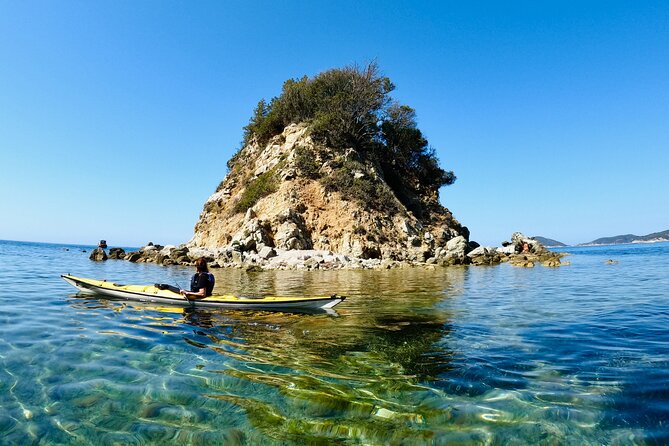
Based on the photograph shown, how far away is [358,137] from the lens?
44938mm

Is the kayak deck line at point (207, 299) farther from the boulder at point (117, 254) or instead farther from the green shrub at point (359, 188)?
the boulder at point (117, 254)

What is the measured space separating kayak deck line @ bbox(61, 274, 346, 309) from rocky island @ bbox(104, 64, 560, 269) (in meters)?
16.4

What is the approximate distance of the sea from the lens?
4367 mm

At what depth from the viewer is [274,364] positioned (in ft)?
21.7

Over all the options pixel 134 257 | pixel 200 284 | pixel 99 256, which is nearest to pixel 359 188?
pixel 134 257

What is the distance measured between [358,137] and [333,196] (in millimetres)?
8946

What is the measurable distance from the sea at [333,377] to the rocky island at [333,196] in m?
20.8

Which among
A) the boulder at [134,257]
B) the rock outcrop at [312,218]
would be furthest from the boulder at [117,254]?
the rock outcrop at [312,218]

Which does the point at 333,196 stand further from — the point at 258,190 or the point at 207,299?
the point at 207,299

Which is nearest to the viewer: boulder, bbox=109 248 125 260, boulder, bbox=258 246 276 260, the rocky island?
boulder, bbox=258 246 276 260

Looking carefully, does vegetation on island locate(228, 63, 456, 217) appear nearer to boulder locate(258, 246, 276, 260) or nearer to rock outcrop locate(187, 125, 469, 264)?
rock outcrop locate(187, 125, 469, 264)

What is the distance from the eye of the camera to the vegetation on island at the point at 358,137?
Result: 4184 cm

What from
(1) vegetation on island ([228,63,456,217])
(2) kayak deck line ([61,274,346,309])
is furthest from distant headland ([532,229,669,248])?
(2) kayak deck line ([61,274,346,309])

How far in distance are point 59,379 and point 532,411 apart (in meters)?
6.31
